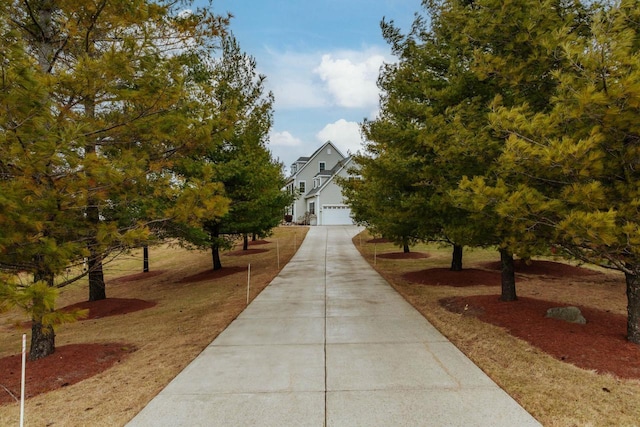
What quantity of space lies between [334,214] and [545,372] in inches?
1425

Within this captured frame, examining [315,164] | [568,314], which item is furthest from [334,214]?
[568,314]

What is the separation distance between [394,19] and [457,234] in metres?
6.60

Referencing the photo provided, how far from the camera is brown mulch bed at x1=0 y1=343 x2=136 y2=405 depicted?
5.50 m

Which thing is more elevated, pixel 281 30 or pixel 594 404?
pixel 281 30

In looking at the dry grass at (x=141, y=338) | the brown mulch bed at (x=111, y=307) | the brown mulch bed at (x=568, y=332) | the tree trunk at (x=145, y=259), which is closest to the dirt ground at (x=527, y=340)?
the brown mulch bed at (x=568, y=332)

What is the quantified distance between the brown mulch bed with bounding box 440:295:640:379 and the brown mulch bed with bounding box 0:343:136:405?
282 inches

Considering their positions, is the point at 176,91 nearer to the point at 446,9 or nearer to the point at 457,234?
the point at 457,234

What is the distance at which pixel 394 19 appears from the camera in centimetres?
1095

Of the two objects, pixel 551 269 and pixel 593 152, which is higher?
pixel 593 152

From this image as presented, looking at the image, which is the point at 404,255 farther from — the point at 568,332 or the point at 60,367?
the point at 60,367

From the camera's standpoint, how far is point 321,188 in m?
40.1

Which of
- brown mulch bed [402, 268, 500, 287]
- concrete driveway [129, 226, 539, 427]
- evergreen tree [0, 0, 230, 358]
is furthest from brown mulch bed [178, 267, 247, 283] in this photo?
evergreen tree [0, 0, 230, 358]

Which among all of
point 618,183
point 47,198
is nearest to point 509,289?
point 618,183

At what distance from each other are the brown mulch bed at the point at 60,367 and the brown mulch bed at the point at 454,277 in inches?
370
